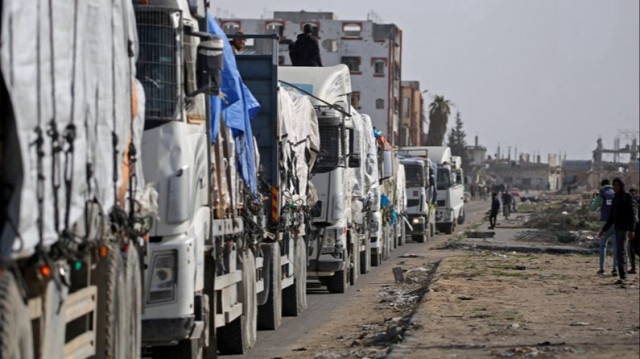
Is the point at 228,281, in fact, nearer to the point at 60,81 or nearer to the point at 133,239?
the point at 133,239

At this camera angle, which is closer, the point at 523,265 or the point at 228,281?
the point at 228,281

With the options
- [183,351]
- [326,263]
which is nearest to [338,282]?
[326,263]

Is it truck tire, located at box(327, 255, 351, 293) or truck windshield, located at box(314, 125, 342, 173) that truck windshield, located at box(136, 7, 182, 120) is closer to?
truck windshield, located at box(314, 125, 342, 173)

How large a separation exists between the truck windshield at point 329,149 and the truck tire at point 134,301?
12.8 metres

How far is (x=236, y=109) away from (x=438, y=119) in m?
123

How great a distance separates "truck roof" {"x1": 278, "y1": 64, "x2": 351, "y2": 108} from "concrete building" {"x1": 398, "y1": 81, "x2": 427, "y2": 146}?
103m

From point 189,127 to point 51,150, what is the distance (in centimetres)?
389

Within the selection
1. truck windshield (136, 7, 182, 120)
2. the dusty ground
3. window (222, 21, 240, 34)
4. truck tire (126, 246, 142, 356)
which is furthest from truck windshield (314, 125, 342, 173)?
truck tire (126, 246, 142, 356)

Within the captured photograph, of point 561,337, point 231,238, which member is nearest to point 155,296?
point 231,238

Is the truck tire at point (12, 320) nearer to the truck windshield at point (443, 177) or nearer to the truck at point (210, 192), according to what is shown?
the truck at point (210, 192)

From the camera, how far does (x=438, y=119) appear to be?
13688cm

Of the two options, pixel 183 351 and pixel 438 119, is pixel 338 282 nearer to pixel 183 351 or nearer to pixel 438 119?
pixel 183 351

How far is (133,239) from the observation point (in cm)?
1027

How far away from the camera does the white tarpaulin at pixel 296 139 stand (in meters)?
18.3
